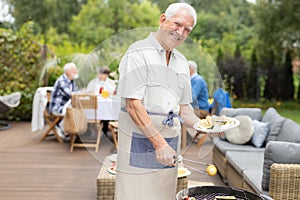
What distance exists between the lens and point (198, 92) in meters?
1.95

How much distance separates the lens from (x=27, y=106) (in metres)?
7.78

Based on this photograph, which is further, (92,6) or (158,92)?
Answer: (92,6)

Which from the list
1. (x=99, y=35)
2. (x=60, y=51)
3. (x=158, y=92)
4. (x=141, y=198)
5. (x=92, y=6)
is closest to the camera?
(x=158, y=92)

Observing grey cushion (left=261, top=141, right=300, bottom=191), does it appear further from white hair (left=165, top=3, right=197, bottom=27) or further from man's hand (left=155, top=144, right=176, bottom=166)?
white hair (left=165, top=3, right=197, bottom=27)

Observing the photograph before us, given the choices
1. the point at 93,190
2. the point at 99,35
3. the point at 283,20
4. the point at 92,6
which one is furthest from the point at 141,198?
the point at 92,6

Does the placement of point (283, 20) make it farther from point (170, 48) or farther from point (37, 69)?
point (170, 48)

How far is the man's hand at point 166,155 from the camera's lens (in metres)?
1.66

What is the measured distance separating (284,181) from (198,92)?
40.1 inches

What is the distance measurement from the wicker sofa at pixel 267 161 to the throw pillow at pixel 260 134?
0.02m

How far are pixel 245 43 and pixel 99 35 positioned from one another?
582cm

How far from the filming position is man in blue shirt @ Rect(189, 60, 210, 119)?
5.94 feet

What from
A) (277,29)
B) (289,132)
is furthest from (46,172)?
(277,29)

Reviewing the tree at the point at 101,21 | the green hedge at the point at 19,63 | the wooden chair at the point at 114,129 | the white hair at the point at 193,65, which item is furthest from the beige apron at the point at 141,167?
the tree at the point at 101,21

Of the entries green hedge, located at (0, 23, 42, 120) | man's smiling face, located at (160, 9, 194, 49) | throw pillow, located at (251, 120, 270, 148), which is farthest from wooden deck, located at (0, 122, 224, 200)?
green hedge, located at (0, 23, 42, 120)
